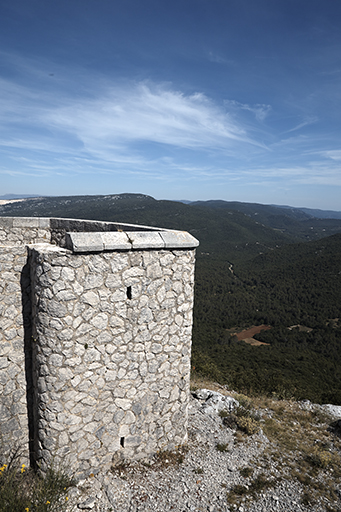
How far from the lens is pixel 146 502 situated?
4719 millimetres

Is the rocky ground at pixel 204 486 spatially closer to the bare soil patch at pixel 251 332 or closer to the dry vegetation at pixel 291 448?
the dry vegetation at pixel 291 448

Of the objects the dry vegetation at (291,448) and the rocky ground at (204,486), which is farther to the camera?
the dry vegetation at (291,448)

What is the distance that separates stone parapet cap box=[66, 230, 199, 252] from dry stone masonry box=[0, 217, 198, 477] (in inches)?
0.7

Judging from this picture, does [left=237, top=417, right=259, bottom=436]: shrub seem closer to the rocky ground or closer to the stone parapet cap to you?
the rocky ground

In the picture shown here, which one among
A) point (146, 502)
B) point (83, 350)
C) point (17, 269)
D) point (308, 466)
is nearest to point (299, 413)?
point (308, 466)

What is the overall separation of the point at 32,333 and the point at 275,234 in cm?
12248

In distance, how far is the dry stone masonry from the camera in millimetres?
4398

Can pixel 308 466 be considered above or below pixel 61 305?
below

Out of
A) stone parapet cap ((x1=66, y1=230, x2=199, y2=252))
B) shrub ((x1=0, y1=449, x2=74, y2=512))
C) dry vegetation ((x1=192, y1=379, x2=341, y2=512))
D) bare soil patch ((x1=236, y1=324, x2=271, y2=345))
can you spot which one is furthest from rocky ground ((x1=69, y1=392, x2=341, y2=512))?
bare soil patch ((x1=236, y1=324, x2=271, y2=345))

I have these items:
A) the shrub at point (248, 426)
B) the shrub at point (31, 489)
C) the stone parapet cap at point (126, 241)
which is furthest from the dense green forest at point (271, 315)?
the stone parapet cap at point (126, 241)

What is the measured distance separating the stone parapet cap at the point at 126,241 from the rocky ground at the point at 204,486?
13.4 feet

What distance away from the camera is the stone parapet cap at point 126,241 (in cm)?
429

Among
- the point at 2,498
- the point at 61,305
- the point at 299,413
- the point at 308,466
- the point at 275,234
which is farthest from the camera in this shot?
the point at 275,234

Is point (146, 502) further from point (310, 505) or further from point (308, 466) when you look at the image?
point (308, 466)
